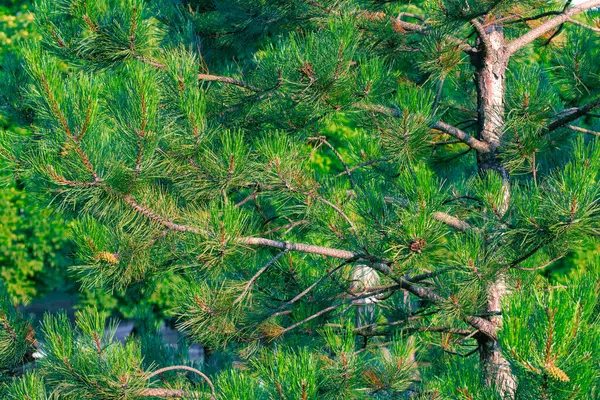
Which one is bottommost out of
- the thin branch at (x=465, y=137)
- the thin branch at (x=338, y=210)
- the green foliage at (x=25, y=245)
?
the green foliage at (x=25, y=245)

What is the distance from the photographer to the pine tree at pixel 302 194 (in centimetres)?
312

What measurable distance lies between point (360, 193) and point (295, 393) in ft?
3.38

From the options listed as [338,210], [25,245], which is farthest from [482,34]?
[25,245]

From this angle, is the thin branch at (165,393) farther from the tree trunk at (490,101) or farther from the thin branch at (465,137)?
the thin branch at (465,137)

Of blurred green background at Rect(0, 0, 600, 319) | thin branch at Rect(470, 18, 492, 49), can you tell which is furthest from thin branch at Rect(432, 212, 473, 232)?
blurred green background at Rect(0, 0, 600, 319)

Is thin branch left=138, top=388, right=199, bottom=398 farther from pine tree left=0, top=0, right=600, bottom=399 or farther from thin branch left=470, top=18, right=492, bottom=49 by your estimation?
thin branch left=470, top=18, right=492, bottom=49

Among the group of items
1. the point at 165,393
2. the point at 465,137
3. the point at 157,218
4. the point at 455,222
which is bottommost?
the point at 165,393

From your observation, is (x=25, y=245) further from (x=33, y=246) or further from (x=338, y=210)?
(x=338, y=210)

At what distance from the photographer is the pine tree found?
3.12 meters

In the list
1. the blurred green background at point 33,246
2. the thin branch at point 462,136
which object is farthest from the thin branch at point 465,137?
the blurred green background at point 33,246

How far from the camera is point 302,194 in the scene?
12.7 feet

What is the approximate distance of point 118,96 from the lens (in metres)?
3.24

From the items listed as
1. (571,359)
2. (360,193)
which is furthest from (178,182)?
(571,359)

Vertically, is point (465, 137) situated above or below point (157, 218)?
above
